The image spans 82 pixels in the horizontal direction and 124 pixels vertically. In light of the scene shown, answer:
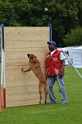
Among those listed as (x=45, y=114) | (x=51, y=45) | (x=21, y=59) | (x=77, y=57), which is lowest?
(x=77, y=57)

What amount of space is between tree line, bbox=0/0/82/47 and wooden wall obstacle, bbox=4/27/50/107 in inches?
2080

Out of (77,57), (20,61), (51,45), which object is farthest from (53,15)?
(20,61)

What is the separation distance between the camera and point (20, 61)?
13.8 meters

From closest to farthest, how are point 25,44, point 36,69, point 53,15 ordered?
point 36,69 < point 25,44 < point 53,15

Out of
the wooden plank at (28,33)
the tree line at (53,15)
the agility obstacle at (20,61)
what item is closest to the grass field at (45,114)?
the agility obstacle at (20,61)

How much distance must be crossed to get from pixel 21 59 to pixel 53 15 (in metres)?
59.3

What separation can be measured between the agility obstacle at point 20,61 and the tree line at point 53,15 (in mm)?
52849

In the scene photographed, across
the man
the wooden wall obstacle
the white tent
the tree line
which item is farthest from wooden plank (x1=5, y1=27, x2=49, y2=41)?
the tree line

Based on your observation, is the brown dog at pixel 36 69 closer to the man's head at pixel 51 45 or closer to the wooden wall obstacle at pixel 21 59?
the wooden wall obstacle at pixel 21 59

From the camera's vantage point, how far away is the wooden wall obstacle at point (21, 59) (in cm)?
1350

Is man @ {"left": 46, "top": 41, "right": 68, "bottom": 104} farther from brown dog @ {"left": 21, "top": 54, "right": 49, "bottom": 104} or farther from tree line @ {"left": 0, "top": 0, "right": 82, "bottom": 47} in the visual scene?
tree line @ {"left": 0, "top": 0, "right": 82, "bottom": 47}

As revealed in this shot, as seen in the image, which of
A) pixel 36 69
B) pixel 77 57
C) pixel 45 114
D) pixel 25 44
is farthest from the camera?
pixel 77 57

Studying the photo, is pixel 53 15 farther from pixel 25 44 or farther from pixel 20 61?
pixel 20 61

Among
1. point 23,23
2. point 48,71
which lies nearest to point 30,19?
point 23,23
